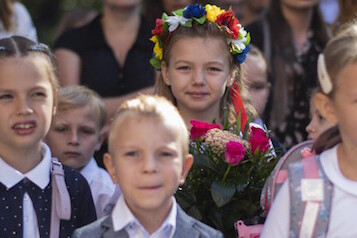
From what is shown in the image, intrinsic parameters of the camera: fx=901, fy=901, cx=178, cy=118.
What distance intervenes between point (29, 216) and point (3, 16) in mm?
2881

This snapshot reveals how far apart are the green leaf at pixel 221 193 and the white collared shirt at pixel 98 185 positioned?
1225mm

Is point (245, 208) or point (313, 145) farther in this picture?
point (245, 208)

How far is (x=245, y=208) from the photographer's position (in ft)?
15.3

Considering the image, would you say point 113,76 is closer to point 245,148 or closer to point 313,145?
point 245,148

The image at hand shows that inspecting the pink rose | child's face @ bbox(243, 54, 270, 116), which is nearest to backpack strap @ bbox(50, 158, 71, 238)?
the pink rose

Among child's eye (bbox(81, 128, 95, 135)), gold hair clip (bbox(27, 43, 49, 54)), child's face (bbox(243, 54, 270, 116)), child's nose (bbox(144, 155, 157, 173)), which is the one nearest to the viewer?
child's nose (bbox(144, 155, 157, 173))

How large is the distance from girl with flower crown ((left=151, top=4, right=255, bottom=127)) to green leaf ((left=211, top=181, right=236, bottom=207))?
0.90 metres

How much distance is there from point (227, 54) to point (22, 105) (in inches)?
59.2

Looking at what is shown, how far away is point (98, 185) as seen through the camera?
5832 mm

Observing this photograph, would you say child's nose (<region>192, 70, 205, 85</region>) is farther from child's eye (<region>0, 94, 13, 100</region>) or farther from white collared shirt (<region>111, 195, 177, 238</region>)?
white collared shirt (<region>111, 195, 177, 238</region>)

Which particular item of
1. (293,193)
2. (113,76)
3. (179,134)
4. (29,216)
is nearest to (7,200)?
(29,216)

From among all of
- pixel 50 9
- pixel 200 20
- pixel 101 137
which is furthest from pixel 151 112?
pixel 50 9

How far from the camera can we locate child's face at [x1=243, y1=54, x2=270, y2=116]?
22.0 feet

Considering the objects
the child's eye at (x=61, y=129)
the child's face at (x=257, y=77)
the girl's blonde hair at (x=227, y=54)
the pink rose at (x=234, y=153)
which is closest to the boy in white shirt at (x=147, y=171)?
the pink rose at (x=234, y=153)
